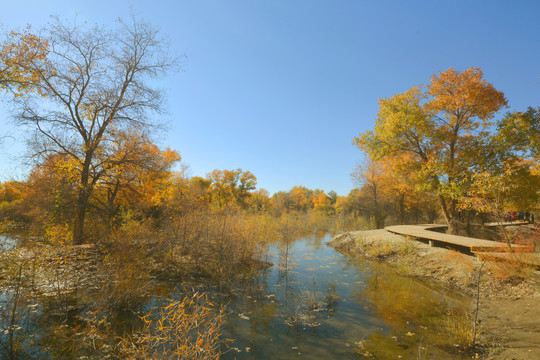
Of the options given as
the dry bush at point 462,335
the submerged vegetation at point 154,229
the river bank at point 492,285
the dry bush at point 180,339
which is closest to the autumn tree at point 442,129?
the submerged vegetation at point 154,229

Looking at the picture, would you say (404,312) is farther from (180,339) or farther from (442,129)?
(442,129)

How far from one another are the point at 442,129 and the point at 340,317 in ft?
40.3

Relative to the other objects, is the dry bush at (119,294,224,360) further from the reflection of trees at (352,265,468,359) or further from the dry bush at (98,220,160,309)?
the reflection of trees at (352,265,468,359)

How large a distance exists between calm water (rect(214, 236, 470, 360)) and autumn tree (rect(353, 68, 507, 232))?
647 cm

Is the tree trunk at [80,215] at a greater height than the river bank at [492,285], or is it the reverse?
the tree trunk at [80,215]

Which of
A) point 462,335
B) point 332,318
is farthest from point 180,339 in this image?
point 462,335

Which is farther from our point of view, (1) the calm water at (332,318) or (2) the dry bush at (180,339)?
(1) the calm water at (332,318)

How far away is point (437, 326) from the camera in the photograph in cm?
541

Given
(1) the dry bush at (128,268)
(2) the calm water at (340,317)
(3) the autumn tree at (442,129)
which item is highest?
(3) the autumn tree at (442,129)

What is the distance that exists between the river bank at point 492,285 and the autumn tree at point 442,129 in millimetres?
3646

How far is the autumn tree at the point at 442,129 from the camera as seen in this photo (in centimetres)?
1238

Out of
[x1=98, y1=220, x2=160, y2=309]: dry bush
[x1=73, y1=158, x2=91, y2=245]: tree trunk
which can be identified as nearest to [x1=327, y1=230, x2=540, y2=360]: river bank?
[x1=98, y1=220, x2=160, y2=309]: dry bush

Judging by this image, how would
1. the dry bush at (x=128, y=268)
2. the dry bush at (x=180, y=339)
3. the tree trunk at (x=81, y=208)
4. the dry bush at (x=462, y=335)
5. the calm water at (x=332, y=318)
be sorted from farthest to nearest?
the tree trunk at (x=81, y=208) < the dry bush at (x=128, y=268) < the calm water at (x=332, y=318) < the dry bush at (x=462, y=335) < the dry bush at (x=180, y=339)

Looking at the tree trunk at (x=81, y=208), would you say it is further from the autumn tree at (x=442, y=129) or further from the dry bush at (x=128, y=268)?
the autumn tree at (x=442, y=129)
